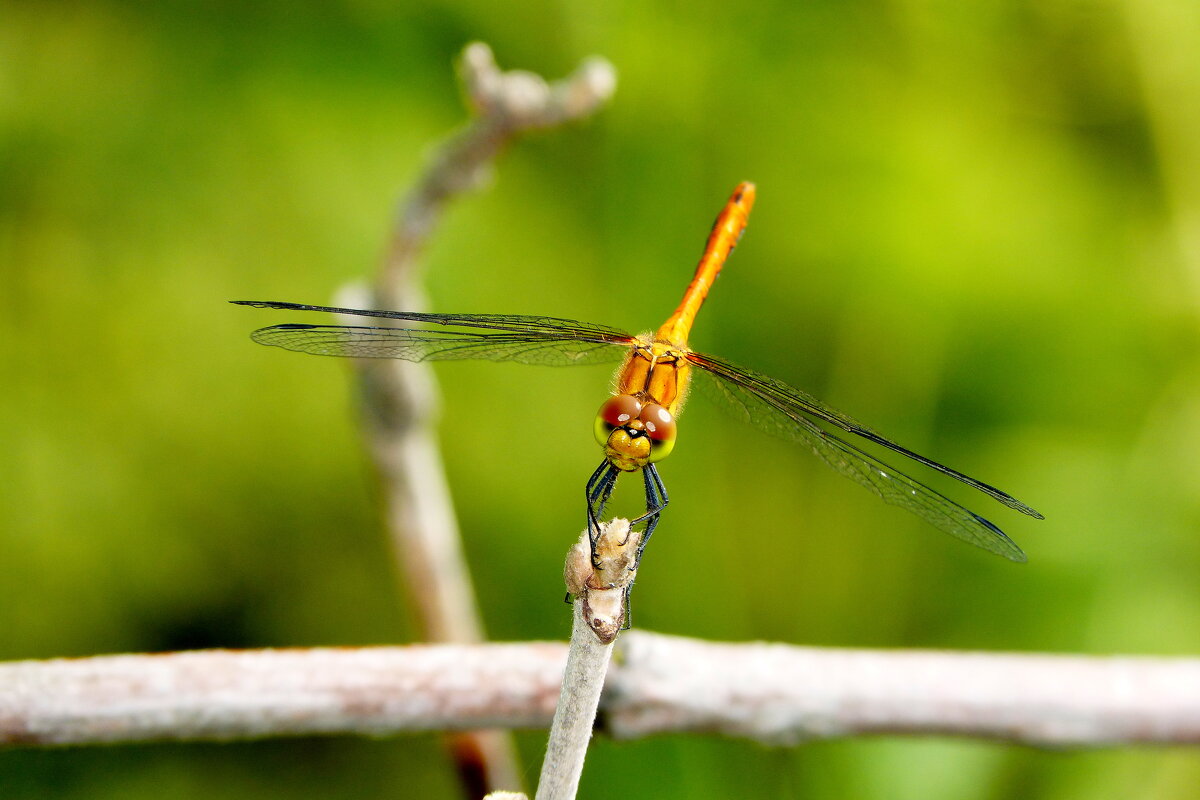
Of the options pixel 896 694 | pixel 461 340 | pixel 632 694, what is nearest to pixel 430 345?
pixel 461 340

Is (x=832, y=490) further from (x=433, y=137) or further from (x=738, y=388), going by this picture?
(x=433, y=137)

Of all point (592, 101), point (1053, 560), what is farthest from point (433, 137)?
point (1053, 560)

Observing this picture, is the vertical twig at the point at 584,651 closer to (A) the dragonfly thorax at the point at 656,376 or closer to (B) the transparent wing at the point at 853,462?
(A) the dragonfly thorax at the point at 656,376

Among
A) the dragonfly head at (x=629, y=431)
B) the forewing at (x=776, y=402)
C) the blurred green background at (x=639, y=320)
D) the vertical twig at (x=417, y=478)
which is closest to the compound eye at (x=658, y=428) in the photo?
the dragonfly head at (x=629, y=431)

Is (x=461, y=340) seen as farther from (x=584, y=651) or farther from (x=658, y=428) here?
(x=584, y=651)

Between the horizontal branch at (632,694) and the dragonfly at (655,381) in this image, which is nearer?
the horizontal branch at (632,694)
